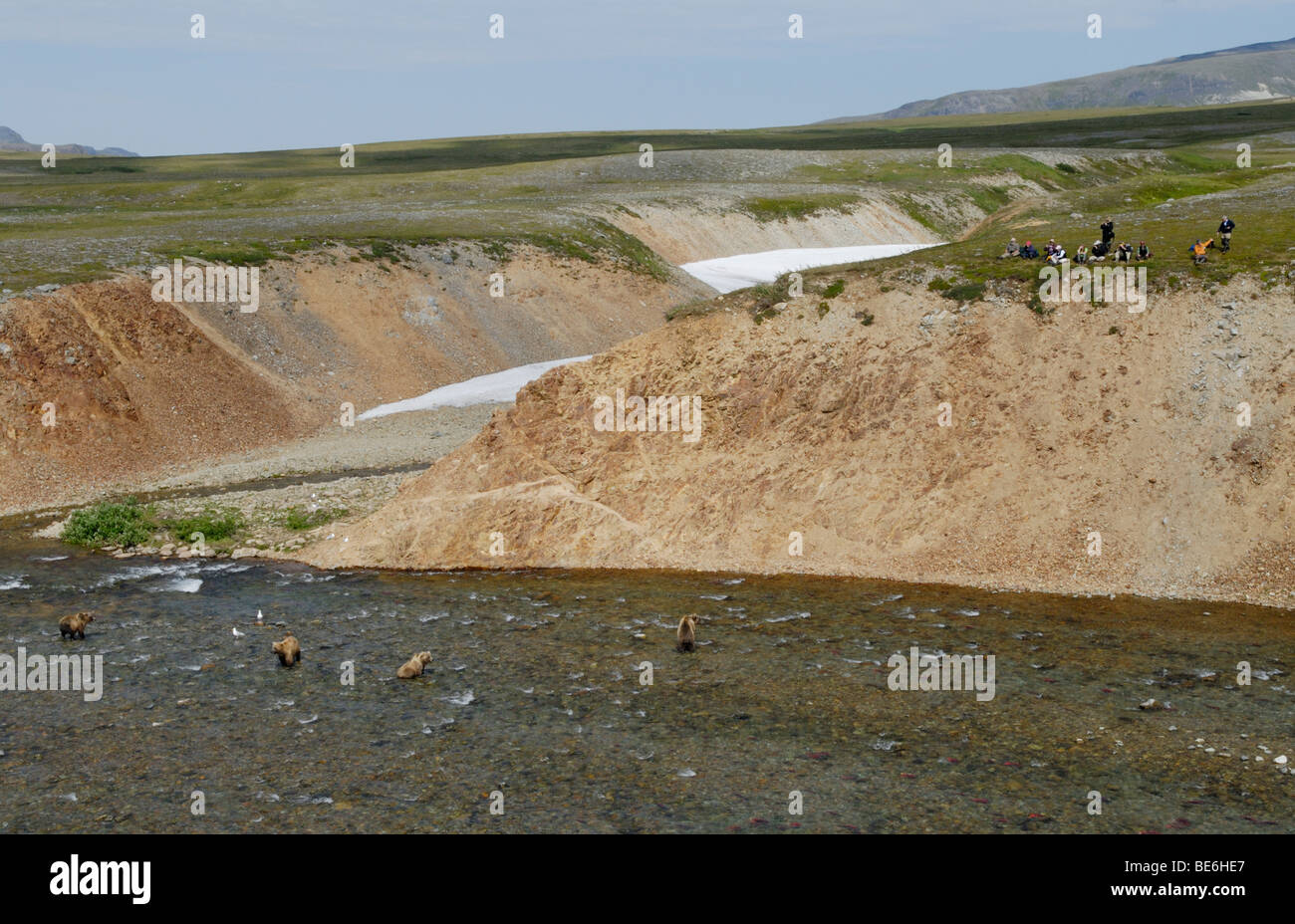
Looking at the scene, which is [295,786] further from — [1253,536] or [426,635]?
[1253,536]

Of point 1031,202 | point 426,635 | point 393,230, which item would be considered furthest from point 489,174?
point 426,635

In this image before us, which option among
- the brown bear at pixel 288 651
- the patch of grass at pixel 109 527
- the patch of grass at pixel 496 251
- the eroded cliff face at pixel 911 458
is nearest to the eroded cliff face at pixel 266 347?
the patch of grass at pixel 496 251

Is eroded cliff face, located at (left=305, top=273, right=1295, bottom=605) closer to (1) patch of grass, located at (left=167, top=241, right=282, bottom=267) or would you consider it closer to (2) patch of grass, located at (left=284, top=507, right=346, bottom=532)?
(2) patch of grass, located at (left=284, top=507, right=346, bottom=532)

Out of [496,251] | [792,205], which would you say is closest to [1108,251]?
[496,251]

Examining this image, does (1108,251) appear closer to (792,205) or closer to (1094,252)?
(1094,252)
